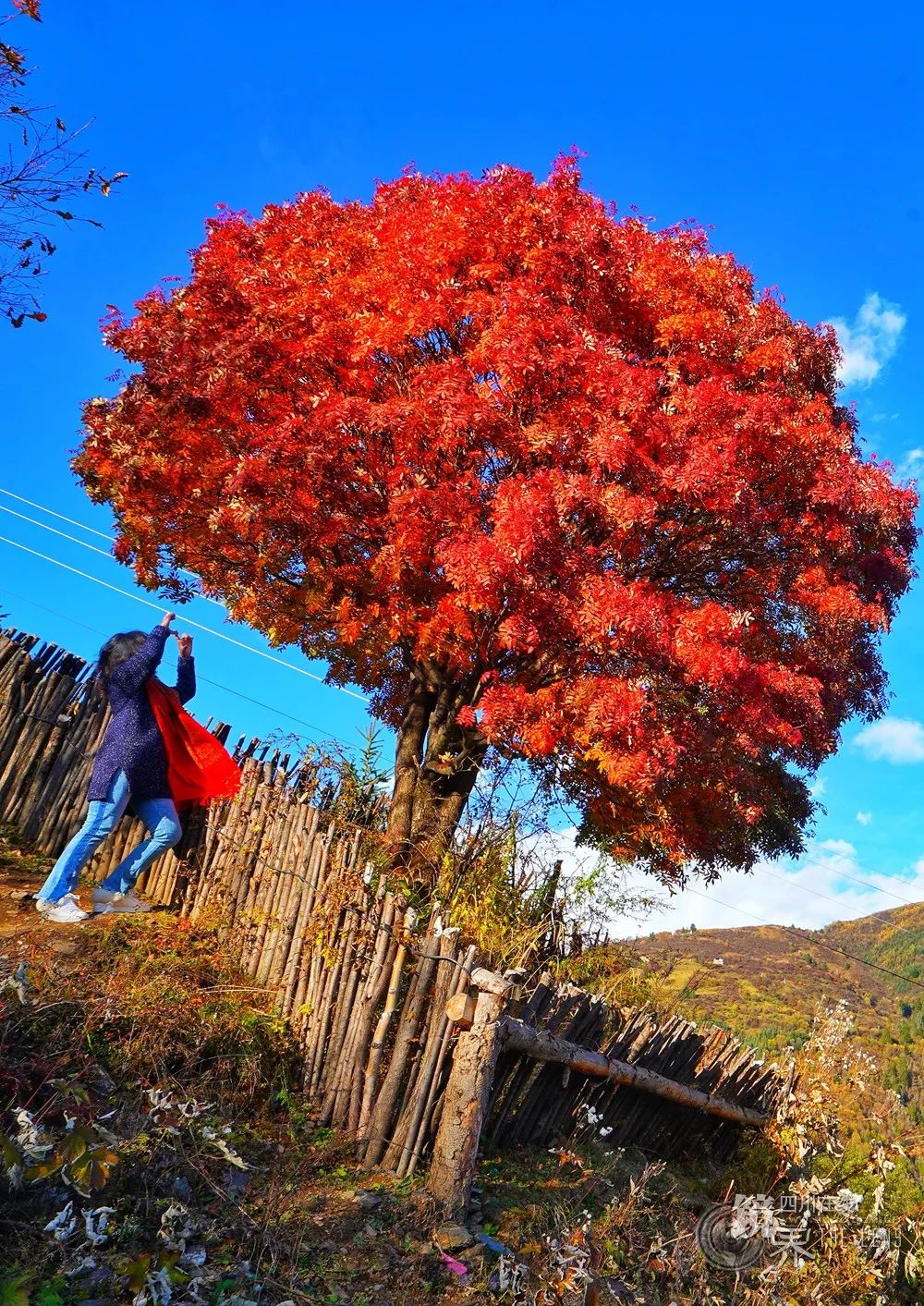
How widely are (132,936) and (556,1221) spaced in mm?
3498

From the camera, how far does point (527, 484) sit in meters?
7.26

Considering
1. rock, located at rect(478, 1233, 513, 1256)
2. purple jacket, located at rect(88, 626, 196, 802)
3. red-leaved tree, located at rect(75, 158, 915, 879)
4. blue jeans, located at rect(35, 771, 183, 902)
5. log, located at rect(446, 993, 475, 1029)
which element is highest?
red-leaved tree, located at rect(75, 158, 915, 879)

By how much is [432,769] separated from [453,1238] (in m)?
5.35

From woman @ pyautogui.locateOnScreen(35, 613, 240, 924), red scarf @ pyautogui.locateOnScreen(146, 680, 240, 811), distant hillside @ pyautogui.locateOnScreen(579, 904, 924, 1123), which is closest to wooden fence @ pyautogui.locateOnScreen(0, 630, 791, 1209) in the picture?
red scarf @ pyautogui.locateOnScreen(146, 680, 240, 811)

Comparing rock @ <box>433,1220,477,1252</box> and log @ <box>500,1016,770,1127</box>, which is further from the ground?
log @ <box>500,1016,770,1127</box>

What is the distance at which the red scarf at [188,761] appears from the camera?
24.5ft

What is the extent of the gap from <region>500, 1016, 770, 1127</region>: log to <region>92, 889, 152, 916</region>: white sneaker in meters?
3.49

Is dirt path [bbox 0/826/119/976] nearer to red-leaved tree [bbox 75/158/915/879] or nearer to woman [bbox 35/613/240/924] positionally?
woman [bbox 35/613/240/924]

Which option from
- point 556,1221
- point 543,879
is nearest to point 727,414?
point 543,879

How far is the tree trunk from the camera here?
8.84 meters

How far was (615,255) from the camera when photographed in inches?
337

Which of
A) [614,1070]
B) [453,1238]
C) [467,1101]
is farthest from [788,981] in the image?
[453,1238]

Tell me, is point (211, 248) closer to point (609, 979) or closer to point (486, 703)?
point (486, 703)

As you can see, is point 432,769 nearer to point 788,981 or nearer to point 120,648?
point 120,648
